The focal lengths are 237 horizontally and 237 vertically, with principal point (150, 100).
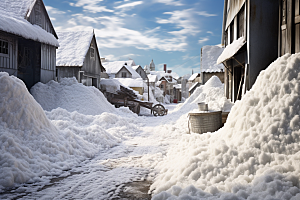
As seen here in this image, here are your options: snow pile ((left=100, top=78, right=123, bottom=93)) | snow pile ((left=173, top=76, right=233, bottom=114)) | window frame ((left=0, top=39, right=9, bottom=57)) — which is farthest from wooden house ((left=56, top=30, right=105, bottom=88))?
snow pile ((left=173, top=76, right=233, bottom=114))

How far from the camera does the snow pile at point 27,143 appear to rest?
446 cm

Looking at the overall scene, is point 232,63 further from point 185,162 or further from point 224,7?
point 185,162

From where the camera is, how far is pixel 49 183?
4.31 m

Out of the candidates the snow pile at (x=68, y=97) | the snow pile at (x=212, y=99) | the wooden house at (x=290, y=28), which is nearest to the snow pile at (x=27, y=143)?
the snow pile at (x=212, y=99)

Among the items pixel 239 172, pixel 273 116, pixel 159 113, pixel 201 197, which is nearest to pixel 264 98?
pixel 273 116

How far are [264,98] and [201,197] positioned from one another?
2403mm

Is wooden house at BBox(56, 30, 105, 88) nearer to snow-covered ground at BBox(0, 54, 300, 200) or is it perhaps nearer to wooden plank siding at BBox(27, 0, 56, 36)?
wooden plank siding at BBox(27, 0, 56, 36)

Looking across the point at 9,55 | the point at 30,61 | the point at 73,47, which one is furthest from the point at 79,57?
the point at 9,55

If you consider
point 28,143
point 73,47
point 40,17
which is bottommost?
point 28,143

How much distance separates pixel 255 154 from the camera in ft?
12.6

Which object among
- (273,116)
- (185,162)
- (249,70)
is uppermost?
(249,70)

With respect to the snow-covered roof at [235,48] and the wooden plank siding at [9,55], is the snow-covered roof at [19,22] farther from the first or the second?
the snow-covered roof at [235,48]

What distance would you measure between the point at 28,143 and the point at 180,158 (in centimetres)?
337

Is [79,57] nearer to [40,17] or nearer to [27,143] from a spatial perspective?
[40,17]
